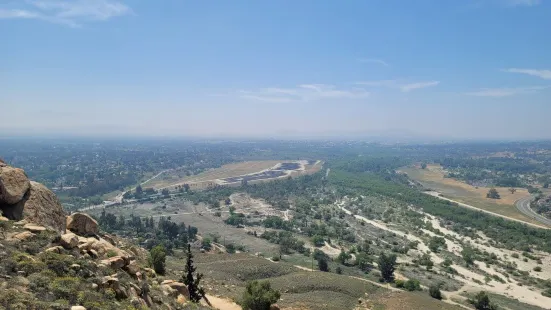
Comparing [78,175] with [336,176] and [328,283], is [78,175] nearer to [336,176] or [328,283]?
[336,176]

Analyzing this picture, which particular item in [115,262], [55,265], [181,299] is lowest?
[181,299]

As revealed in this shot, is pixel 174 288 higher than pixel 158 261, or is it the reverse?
pixel 174 288

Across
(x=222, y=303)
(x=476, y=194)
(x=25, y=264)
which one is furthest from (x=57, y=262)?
(x=476, y=194)

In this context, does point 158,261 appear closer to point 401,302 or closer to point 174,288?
point 174,288

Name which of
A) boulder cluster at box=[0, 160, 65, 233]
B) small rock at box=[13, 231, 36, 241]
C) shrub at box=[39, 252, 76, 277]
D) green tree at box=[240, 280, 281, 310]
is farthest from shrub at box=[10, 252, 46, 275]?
green tree at box=[240, 280, 281, 310]

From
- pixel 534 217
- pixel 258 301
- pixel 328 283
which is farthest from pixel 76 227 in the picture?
pixel 534 217

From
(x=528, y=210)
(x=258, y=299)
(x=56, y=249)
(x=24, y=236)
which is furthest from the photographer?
(x=528, y=210)

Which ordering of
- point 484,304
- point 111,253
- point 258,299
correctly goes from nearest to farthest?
point 111,253 → point 258,299 → point 484,304

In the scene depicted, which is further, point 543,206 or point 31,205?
point 543,206
